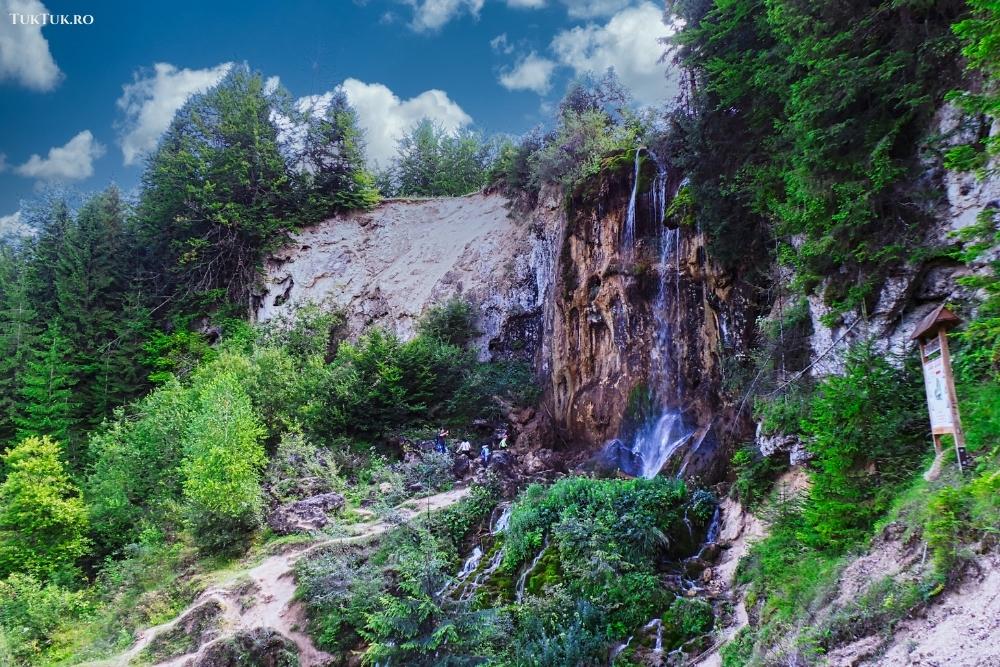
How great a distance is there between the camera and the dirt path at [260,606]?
10.5 metres

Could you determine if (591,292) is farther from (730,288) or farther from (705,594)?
(705,594)

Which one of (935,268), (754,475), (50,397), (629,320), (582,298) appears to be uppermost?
(582,298)

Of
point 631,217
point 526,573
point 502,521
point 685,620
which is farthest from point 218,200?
point 685,620

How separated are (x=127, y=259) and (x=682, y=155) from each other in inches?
1139

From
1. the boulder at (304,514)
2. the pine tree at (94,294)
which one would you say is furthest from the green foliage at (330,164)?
the boulder at (304,514)

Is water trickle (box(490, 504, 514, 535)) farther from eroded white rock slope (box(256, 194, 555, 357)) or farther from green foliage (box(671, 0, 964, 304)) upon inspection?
eroded white rock slope (box(256, 194, 555, 357))

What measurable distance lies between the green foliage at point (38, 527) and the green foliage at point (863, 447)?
62.0ft

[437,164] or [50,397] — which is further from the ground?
[437,164]

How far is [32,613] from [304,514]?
6.70m

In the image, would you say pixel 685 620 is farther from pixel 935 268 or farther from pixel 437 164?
pixel 437 164

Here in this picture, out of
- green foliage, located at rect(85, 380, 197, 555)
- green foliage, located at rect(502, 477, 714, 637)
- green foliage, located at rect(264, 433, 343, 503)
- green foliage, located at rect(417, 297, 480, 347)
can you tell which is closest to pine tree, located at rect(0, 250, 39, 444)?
green foliage, located at rect(85, 380, 197, 555)

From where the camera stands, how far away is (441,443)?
16984 millimetres

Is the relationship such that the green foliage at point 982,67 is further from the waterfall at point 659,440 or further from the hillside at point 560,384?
the waterfall at point 659,440

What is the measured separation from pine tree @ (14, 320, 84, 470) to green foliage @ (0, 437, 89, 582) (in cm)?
610
